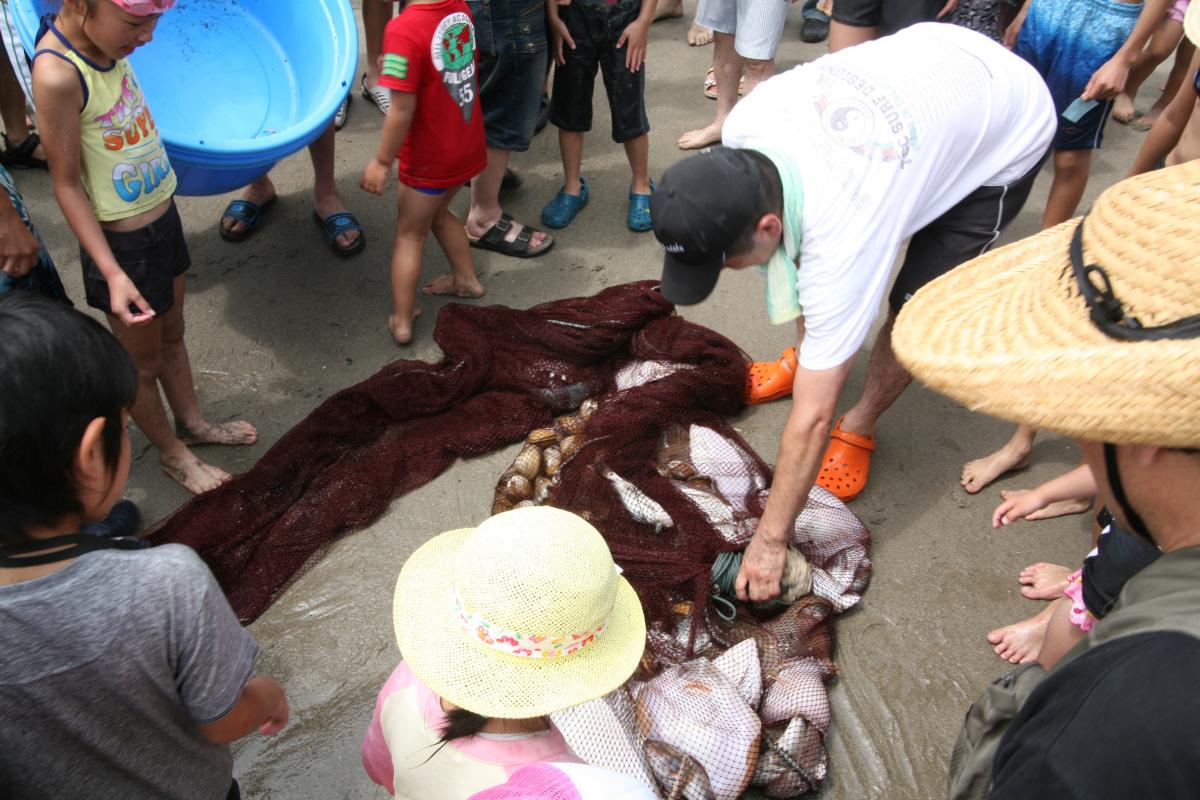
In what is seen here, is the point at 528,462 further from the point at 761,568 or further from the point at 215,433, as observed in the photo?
the point at 215,433

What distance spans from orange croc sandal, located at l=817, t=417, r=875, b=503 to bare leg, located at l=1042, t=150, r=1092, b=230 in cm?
128

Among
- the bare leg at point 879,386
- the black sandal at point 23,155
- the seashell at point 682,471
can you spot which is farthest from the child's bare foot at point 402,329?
the black sandal at point 23,155

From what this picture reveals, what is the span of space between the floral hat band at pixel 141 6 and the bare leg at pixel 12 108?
2.49m

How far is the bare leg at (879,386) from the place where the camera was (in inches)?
112

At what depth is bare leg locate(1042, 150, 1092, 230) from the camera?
11.1 ft

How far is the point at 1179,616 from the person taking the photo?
3.02 ft

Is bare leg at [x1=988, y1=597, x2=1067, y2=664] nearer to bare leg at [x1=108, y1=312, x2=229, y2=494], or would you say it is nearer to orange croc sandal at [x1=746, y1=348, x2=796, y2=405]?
orange croc sandal at [x1=746, y1=348, x2=796, y2=405]

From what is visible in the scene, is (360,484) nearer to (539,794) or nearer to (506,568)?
(506,568)

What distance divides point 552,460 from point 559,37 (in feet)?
6.77

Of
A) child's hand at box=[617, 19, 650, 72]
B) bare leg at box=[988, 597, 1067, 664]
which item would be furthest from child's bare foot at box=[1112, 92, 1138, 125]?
bare leg at box=[988, 597, 1067, 664]

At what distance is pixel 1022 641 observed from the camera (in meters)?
2.49

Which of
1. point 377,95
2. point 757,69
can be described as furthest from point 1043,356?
point 377,95

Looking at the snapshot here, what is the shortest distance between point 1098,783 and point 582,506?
1.89 m

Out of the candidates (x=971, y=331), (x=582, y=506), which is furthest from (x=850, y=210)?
(x=582, y=506)
